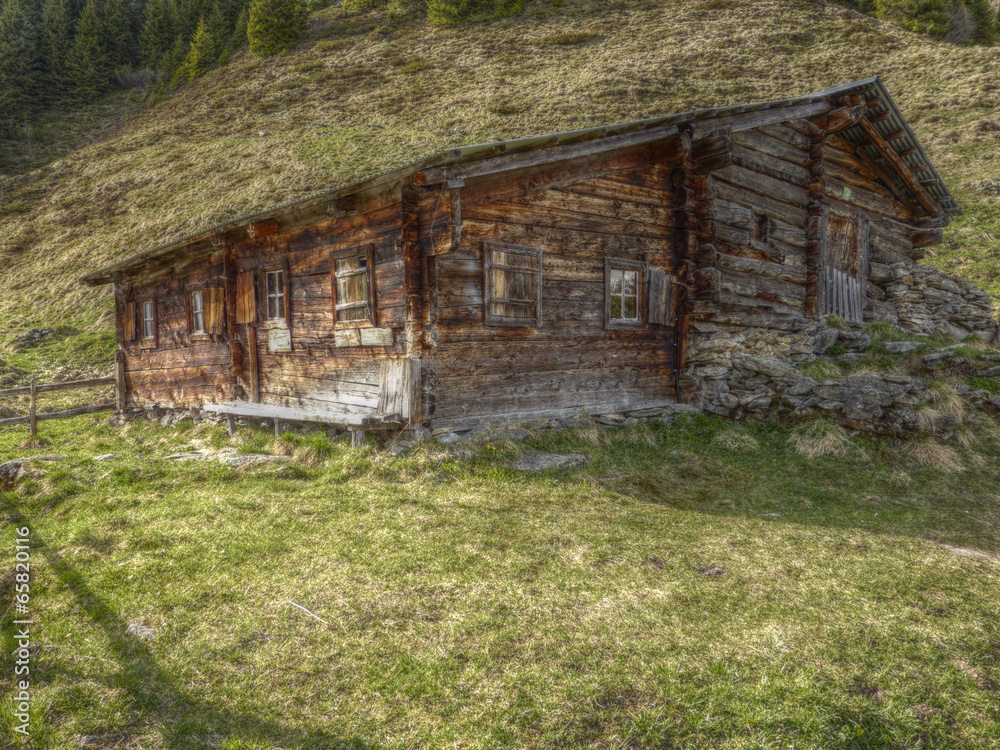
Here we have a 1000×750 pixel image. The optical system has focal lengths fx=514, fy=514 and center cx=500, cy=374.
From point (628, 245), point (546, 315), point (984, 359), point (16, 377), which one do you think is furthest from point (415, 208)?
point (16, 377)

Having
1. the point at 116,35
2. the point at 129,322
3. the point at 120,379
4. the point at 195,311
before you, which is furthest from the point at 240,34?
the point at 195,311

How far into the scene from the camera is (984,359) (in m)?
9.26

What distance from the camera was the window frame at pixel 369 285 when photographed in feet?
27.9

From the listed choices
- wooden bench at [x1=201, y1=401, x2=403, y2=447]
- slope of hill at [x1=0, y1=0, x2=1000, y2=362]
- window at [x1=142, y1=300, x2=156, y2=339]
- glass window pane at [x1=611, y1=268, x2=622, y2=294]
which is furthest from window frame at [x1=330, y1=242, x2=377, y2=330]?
slope of hill at [x1=0, y1=0, x2=1000, y2=362]

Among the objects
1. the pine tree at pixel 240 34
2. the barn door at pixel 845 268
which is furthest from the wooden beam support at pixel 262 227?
the pine tree at pixel 240 34

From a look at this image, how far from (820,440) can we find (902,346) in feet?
12.1

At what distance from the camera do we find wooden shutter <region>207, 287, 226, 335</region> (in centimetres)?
1149

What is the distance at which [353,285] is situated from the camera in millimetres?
8953

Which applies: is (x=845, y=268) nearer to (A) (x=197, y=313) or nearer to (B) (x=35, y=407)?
(A) (x=197, y=313)

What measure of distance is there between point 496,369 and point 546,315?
4.40ft

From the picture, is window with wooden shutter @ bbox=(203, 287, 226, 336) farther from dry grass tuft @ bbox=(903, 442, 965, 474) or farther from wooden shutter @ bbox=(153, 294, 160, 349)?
dry grass tuft @ bbox=(903, 442, 965, 474)

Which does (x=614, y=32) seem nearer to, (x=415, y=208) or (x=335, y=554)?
(x=415, y=208)

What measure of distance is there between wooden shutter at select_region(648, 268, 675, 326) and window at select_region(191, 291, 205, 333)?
33.7 ft

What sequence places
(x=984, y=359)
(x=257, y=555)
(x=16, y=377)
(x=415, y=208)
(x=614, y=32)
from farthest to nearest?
1. (x=614, y=32)
2. (x=16, y=377)
3. (x=984, y=359)
4. (x=415, y=208)
5. (x=257, y=555)
